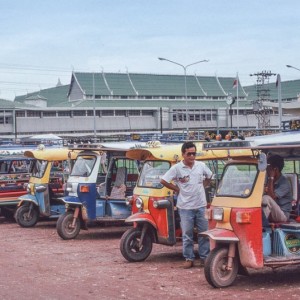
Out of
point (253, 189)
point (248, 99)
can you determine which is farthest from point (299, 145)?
point (248, 99)

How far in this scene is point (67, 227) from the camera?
15211mm

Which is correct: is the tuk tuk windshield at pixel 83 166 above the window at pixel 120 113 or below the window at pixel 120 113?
below

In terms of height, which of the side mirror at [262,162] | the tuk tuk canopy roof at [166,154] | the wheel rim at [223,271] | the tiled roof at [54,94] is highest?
the tiled roof at [54,94]

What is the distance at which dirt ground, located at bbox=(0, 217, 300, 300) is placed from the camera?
9.02 m

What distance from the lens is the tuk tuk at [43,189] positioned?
17.8 m

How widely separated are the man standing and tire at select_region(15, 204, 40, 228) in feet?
26.4

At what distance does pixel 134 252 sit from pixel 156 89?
6564 cm

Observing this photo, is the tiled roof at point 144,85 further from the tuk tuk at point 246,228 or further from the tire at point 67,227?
the tuk tuk at point 246,228

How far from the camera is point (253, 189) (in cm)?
935

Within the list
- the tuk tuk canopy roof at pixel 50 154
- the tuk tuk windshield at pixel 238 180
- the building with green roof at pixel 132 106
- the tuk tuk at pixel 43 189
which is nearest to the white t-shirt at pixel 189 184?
the tuk tuk windshield at pixel 238 180

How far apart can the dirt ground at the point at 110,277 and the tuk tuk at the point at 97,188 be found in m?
1.07

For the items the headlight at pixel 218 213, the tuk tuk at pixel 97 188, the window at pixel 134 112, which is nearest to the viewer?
the headlight at pixel 218 213

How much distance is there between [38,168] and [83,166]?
3.01 m

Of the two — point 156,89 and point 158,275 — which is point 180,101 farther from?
point 158,275
